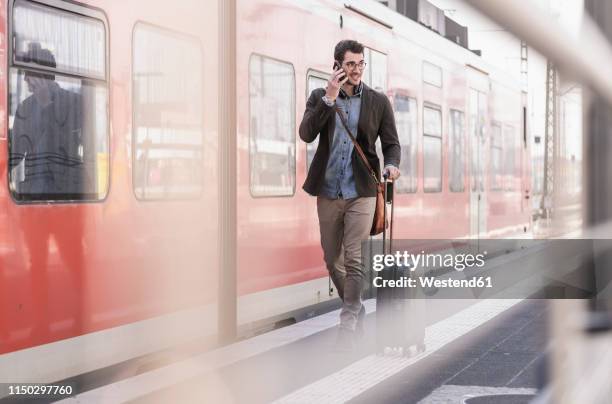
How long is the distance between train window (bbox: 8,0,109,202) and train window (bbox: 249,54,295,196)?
200 centimetres

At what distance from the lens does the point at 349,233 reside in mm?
6703

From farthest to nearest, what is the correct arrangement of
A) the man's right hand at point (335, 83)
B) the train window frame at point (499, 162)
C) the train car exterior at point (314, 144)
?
1. the train window frame at point (499, 162)
2. the train car exterior at point (314, 144)
3. the man's right hand at point (335, 83)

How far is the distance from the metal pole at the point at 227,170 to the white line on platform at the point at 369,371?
0.92 metres

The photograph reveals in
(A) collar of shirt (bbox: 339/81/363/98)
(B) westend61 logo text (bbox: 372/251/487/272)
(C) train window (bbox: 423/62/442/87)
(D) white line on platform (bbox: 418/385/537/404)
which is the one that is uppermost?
(C) train window (bbox: 423/62/442/87)

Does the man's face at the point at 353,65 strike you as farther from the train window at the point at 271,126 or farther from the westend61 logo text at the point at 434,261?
the train window at the point at 271,126

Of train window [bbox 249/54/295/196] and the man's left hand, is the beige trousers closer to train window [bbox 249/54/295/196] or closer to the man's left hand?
the man's left hand

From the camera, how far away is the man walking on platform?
21.4 ft

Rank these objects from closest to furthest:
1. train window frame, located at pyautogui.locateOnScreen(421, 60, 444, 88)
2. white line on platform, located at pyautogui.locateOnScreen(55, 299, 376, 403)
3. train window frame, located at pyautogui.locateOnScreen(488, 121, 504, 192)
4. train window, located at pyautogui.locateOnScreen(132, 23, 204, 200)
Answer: white line on platform, located at pyautogui.locateOnScreen(55, 299, 376, 403), train window, located at pyautogui.locateOnScreen(132, 23, 204, 200), train window frame, located at pyautogui.locateOnScreen(421, 60, 444, 88), train window frame, located at pyautogui.locateOnScreen(488, 121, 504, 192)

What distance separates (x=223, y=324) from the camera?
6.88m

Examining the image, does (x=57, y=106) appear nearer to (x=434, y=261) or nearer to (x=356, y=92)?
(x=434, y=261)

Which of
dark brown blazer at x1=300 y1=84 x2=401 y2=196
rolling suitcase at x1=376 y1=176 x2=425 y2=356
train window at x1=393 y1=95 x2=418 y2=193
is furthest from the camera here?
train window at x1=393 y1=95 x2=418 y2=193

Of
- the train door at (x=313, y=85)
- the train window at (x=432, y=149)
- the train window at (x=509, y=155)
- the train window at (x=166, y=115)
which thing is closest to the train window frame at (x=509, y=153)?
the train window at (x=509, y=155)

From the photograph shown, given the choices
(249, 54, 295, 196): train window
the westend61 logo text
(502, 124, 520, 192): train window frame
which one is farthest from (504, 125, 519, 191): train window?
the westend61 logo text

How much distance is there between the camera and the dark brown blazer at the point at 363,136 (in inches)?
257
